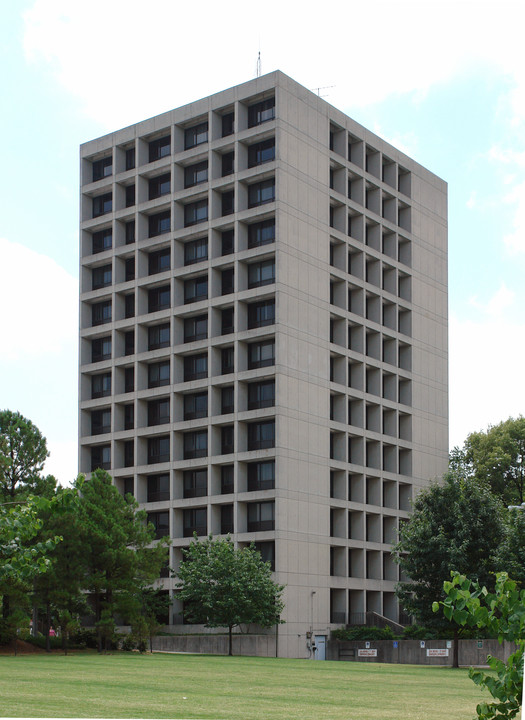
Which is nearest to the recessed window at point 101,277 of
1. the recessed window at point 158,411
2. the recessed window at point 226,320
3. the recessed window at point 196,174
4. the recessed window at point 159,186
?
the recessed window at point 159,186

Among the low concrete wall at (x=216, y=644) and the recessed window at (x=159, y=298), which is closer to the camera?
the low concrete wall at (x=216, y=644)

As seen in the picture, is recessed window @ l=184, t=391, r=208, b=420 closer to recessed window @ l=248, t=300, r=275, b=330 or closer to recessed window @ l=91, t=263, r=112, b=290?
recessed window @ l=248, t=300, r=275, b=330

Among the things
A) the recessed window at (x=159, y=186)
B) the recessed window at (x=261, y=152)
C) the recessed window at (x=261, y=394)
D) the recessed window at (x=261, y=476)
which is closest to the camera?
the recessed window at (x=261, y=476)

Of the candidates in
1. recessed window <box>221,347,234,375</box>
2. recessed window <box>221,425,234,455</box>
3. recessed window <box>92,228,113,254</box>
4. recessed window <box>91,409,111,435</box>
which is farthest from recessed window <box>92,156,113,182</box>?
recessed window <box>221,425,234,455</box>

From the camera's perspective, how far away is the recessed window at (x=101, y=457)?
86.6m

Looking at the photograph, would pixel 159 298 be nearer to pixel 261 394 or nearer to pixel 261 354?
pixel 261 354

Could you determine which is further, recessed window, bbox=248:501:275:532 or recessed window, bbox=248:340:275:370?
recessed window, bbox=248:340:275:370

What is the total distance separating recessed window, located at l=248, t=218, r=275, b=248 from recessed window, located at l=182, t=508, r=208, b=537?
21.4 metres

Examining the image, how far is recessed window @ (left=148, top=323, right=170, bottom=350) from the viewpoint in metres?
84.4

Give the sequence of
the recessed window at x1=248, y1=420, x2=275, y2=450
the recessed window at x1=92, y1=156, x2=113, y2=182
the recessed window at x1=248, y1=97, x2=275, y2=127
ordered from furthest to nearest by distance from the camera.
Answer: the recessed window at x1=92, y1=156, x2=113, y2=182 < the recessed window at x1=248, y1=97, x2=275, y2=127 < the recessed window at x1=248, y1=420, x2=275, y2=450

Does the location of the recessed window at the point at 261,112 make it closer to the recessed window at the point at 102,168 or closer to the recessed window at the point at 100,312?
the recessed window at the point at 102,168

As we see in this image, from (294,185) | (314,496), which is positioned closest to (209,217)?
(294,185)

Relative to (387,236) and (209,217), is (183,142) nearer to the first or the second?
(209,217)

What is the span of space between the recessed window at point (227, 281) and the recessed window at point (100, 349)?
43.0 feet
